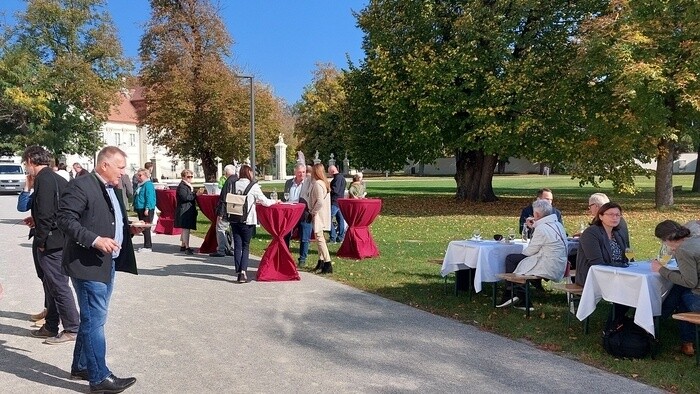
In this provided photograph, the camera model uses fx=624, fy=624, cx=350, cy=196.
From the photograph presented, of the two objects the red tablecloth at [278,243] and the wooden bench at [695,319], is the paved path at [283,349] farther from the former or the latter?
the wooden bench at [695,319]

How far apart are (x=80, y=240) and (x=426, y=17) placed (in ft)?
76.3

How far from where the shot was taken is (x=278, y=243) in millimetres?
10000

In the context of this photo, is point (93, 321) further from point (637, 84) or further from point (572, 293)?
point (637, 84)

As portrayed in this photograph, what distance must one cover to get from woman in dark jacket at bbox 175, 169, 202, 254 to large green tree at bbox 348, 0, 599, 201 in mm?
12916

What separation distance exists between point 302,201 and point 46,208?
261 inches

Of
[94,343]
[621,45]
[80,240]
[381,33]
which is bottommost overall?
[94,343]

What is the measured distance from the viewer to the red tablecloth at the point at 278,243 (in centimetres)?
994

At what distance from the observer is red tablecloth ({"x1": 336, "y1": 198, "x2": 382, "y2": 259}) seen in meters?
12.3

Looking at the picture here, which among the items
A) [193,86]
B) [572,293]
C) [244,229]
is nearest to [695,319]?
[572,293]

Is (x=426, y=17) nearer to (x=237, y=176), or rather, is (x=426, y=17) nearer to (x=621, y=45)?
(x=621, y=45)

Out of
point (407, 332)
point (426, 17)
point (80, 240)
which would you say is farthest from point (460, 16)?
point (80, 240)

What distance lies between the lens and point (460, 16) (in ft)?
82.9

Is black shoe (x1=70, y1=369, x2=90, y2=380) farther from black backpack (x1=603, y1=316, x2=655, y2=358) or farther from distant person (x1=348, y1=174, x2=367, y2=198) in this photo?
distant person (x1=348, y1=174, x2=367, y2=198)

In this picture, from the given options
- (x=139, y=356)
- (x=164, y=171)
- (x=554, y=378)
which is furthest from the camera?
(x=164, y=171)
